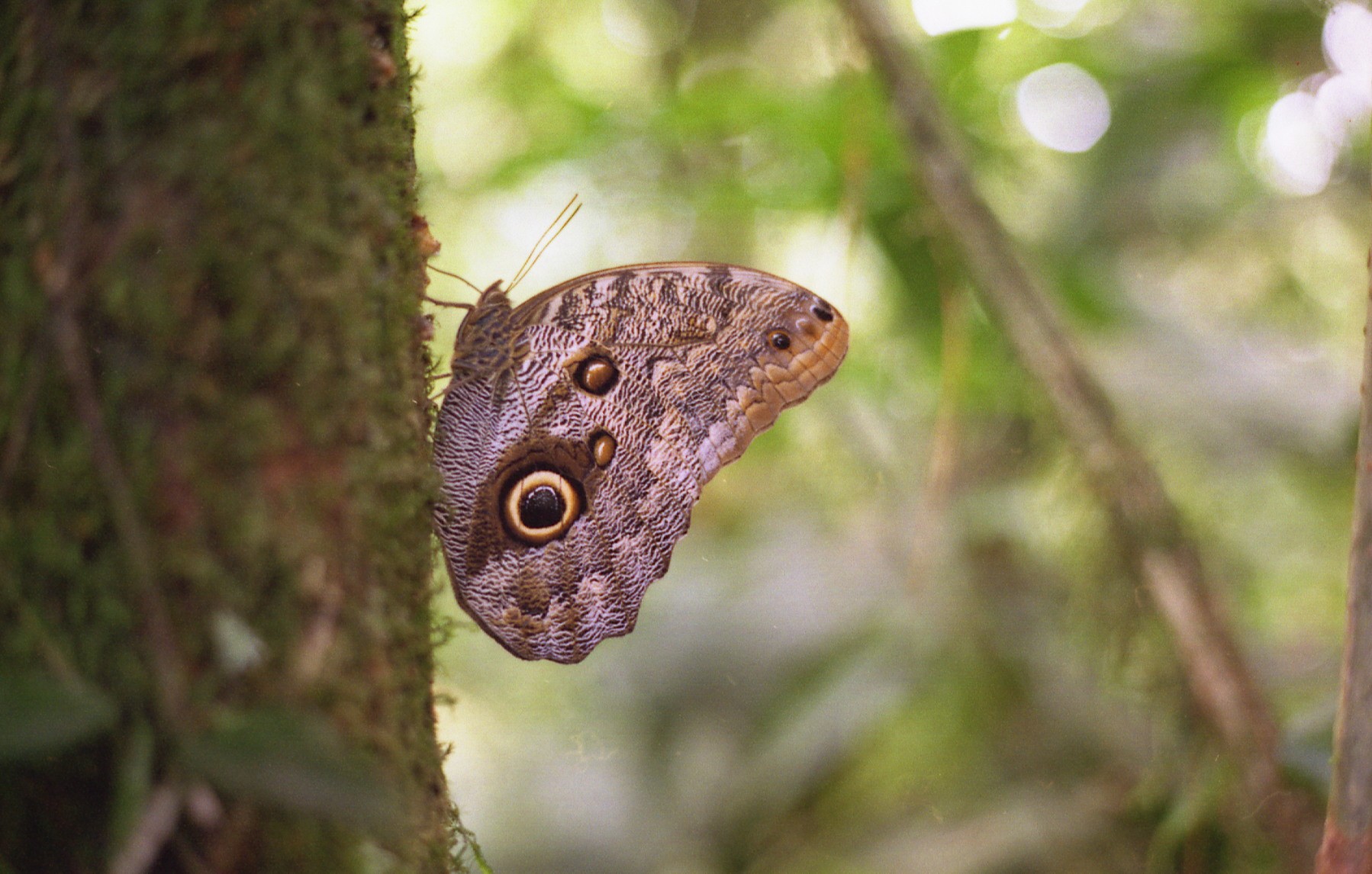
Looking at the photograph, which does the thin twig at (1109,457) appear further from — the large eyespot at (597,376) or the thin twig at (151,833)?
the thin twig at (151,833)

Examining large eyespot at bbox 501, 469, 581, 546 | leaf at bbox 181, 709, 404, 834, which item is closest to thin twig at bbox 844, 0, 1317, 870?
large eyespot at bbox 501, 469, 581, 546

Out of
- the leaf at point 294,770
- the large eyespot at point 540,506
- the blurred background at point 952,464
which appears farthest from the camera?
the blurred background at point 952,464

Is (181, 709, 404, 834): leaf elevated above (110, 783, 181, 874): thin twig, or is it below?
above

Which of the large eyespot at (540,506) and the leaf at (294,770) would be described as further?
the large eyespot at (540,506)

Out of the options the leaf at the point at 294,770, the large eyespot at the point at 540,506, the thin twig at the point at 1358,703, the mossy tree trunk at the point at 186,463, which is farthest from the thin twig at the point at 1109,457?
the leaf at the point at 294,770

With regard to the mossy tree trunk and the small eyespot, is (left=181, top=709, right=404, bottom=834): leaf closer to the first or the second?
the mossy tree trunk

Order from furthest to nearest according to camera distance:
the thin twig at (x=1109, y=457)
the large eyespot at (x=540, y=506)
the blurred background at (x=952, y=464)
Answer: the blurred background at (x=952, y=464)
the thin twig at (x=1109, y=457)
the large eyespot at (x=540, y=506)

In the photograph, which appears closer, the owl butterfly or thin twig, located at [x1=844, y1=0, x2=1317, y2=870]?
the owl butterfly

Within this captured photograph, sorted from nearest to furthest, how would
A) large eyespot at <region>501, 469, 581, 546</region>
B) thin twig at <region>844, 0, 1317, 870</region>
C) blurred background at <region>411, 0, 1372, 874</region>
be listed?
large eyespot at <region>501, 469, 581, 546</region>
thin twig at <region>844, 0, 1317, 870</region>
blurred background at <region>411, 0, 1372, 874</region>

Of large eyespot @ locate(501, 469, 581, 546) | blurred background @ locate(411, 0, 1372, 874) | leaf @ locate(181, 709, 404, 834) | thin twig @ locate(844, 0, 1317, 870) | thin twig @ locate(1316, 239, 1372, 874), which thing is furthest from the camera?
blurred background @ locate(411, 0, 1372, 874)
